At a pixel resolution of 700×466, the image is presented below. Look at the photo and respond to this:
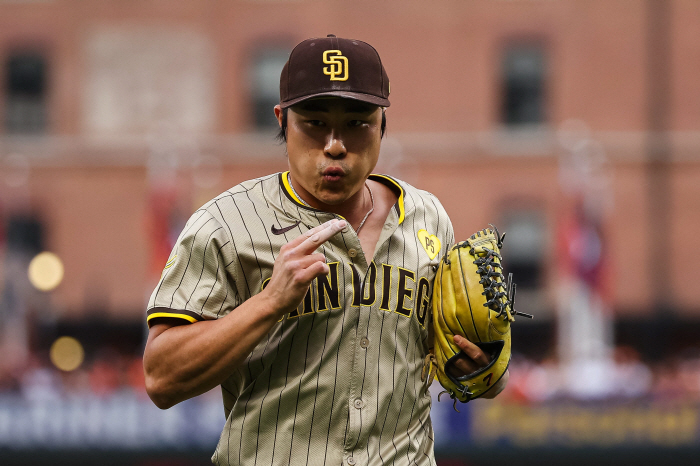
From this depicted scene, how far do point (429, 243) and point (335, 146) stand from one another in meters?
0.51

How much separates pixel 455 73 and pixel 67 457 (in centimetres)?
1615

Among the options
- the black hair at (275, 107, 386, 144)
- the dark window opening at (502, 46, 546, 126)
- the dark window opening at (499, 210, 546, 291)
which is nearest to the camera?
the black hair at (275, 107, 386, 144)

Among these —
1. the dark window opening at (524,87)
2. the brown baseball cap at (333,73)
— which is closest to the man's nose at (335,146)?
the brown baseball cap at (333,73)

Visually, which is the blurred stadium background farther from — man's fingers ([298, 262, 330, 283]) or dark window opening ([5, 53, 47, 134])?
man's fingers ([298, 262, 330, 283])

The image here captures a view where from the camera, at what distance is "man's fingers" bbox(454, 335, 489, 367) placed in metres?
2.58

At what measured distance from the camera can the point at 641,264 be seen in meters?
22.0

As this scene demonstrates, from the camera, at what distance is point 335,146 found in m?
2.35

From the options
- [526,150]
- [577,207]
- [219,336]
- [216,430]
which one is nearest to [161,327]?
[219,336]

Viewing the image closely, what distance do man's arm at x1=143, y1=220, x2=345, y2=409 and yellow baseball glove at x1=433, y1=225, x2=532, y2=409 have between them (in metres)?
0.51

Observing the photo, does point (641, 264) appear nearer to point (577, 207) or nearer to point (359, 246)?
point (577, 207)

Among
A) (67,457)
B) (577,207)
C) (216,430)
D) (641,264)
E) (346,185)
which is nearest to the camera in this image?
(346,185)

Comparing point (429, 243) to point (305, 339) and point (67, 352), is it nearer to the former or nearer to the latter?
point (305, 339)

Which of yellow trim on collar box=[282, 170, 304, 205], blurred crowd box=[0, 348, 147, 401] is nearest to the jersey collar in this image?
yellow trim on collar box=[282, 170, 304, 205]

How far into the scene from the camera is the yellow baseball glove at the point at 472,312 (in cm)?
258
